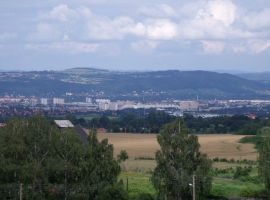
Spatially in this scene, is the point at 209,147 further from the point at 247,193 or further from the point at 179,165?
the point at 179,165

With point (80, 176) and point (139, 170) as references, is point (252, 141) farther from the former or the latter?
point (80, 176)

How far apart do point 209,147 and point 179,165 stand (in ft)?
114

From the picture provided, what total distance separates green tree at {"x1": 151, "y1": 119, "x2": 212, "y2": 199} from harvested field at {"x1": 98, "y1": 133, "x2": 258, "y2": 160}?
25420mm

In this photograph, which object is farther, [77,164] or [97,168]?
[77,164]

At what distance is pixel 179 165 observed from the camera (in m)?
33.7

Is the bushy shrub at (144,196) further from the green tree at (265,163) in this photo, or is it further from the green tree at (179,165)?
the green tree at (265,163)

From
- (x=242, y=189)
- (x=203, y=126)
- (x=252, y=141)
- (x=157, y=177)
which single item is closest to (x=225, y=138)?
(x=252, y=141)

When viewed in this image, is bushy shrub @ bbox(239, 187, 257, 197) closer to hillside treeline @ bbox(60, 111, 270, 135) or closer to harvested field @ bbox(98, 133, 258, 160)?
harvested field @ bbox(98, 133, 258, 160)

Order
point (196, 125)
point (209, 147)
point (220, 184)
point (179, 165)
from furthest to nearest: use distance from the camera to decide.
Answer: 1. point (196, 125)
2. point (209, 147)
3. point (220, 184)
4. point (179, 165)

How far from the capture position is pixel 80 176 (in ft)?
109

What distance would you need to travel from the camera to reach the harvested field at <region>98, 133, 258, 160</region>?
2427 inches

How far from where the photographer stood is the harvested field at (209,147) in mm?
61656

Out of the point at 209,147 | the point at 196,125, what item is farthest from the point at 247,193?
the point at 196,125

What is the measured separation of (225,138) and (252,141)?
19.4 feet
